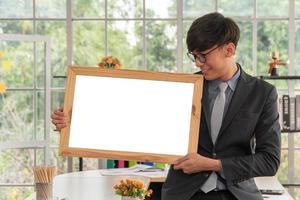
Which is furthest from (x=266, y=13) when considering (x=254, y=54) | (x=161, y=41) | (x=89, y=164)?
(x=89, y=164)

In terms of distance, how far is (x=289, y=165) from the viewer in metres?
6.59

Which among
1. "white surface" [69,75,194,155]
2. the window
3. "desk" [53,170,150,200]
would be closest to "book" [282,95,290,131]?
the window

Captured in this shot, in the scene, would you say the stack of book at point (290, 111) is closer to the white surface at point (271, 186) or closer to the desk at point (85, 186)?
the white surface at point (271, 186)

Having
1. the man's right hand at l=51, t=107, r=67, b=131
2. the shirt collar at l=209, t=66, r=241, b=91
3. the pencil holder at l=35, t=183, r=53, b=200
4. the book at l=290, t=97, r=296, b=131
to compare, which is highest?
the shirt collar at l=209, t=66, r=241, b=91

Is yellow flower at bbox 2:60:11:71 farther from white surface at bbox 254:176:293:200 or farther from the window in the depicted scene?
white surface at bbox 254:176:293:200

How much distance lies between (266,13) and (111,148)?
178 inches

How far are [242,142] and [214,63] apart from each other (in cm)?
28

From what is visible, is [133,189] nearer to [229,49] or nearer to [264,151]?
[264,151]

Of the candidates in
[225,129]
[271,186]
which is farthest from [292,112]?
[225,129]

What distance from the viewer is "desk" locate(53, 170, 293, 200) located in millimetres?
4012

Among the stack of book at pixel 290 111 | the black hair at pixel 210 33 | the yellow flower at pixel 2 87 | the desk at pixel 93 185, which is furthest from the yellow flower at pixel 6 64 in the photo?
the black hair at pixel 210 33

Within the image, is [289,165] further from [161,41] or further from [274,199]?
[274,199]

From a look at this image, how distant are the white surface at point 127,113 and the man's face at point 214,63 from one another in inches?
5.4

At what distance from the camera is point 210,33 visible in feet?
7.15
